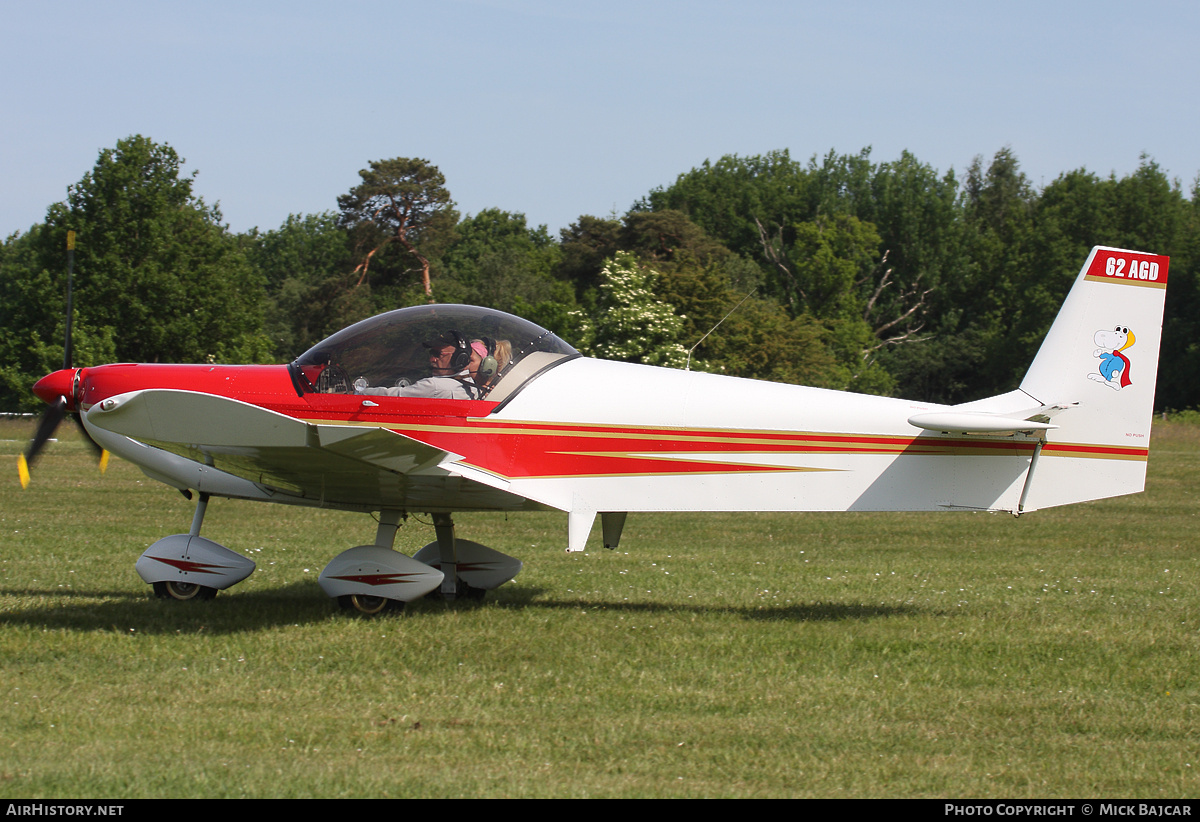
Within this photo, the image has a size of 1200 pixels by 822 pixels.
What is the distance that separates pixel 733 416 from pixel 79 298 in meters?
35.0

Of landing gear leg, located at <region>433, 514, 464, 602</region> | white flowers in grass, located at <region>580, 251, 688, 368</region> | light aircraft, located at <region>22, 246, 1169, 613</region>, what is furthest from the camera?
white flowers in grass, located at <region>580, 251, 688, 368</region>

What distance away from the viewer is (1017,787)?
3.98 meters

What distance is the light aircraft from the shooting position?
6785 millimetres

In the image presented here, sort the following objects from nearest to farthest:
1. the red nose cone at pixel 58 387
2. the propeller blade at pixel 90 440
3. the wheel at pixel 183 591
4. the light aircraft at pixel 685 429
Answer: the light aircraft at pixel 685 429 → the red nose cone at pixel 58 387 → the wheel at pixel 183 591 → the propeller blade at pixel 90 440

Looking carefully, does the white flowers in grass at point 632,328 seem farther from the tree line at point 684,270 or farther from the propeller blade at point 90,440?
the propeller blade at point 90,440

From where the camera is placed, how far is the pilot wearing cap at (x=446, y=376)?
7.00m

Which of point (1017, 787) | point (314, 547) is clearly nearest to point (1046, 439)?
point (1017, 787)

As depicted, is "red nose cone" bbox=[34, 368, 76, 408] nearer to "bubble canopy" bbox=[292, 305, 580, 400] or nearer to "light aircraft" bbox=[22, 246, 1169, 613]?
"light aircraft" bbox=[22, 246, 1169, 613]

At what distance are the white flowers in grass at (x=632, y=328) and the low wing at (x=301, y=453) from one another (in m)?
22.1

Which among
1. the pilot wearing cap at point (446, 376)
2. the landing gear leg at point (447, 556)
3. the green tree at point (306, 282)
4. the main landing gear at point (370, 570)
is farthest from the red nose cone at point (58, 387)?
the green tree at point (306, 282)

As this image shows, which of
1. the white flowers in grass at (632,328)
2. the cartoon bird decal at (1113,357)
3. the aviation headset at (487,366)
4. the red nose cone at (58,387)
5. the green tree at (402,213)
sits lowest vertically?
the red nose cone at (58,387)

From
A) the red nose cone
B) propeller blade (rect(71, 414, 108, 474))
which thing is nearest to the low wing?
propeller blade (rect(71, 414, 108, 474))

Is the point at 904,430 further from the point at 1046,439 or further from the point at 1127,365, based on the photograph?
the point at 1127,365

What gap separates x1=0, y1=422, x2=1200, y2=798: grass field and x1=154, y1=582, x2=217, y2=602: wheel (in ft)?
0.48
